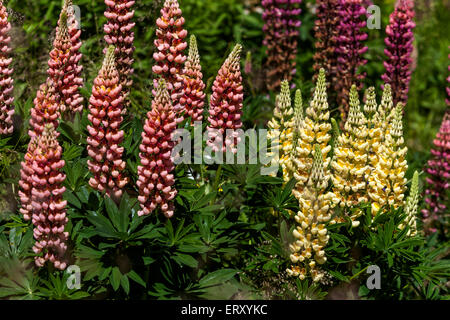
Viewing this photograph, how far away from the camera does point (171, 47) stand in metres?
3.37

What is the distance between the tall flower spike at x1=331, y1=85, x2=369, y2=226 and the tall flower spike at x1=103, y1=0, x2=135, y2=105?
141 centimetres

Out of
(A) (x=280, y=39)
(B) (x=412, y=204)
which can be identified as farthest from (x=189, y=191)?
(A) (x=280, y=39)

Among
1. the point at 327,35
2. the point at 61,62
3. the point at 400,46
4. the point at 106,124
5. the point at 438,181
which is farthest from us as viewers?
the point at 327,35

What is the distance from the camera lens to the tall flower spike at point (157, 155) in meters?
2.88

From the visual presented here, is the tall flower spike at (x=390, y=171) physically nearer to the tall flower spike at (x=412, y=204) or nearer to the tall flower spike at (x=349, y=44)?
the tall flower spike at (x=412, y=204)

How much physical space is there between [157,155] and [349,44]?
2336 millimetres

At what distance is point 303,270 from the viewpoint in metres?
3.24

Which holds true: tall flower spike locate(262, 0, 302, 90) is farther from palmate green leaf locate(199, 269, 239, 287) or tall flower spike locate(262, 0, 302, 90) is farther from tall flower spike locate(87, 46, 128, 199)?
tall flower spike locate(87, 46, 128, 199)

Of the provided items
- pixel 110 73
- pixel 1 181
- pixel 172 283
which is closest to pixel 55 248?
pixel 172 283

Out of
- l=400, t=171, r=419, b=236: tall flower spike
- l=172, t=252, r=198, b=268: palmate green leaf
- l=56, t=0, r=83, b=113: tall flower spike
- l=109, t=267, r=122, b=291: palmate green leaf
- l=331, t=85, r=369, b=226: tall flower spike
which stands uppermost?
l=56, t=0, r=83, b=113: tall flower spike

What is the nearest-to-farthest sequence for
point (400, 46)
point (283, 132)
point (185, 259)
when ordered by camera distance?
point (185, 259)
point (283, 132)
point (400, 46)

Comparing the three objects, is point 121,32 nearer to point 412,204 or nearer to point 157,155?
point 157,155

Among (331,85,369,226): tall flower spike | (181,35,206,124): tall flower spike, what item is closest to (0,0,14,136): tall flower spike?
(181,35,206,124): tall flower spike

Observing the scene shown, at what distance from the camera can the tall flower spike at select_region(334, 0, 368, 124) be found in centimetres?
456
